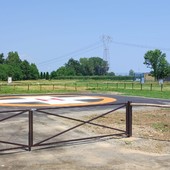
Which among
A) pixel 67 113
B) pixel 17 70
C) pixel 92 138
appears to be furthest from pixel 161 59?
pixel 92 138

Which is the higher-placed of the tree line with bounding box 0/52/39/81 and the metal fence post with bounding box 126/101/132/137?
the tree line with bounding box 0/52/39/81

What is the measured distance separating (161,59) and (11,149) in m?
116

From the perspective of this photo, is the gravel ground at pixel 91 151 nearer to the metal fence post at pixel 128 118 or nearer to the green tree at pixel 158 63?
the metal fence post at pixel 128 118

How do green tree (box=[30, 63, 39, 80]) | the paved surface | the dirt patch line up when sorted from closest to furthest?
the paved surface < the dirt patch < green tree (box=[30, 63, 39, 80])

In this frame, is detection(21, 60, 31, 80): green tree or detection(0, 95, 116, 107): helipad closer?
detection(0, 95, 116, 107): helipad

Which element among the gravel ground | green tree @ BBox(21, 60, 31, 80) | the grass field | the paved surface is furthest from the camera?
green tree @ BBox(21, 60, 31, 80)

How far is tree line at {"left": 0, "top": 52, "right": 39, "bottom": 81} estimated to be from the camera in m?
122

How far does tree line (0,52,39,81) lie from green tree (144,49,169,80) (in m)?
42.7

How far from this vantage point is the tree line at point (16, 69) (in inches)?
4816

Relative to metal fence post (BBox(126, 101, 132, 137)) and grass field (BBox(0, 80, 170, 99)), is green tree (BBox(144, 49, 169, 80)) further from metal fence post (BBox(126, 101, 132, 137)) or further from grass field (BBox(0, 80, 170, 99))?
metal fence post (BBox(126, 101, 132, 137))

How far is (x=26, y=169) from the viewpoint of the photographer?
835 cm

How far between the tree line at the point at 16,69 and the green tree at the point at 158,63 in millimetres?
42693

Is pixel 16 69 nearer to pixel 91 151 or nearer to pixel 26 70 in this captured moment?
pixel 26 70

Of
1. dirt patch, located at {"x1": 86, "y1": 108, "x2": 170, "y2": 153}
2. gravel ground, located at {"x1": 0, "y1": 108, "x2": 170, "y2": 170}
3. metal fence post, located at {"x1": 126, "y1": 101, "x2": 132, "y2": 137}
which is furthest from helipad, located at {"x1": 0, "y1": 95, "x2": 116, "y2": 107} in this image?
metal fence post, located at {"x1": 126, "y1": 101, "x2": 132, "y2": 137}
